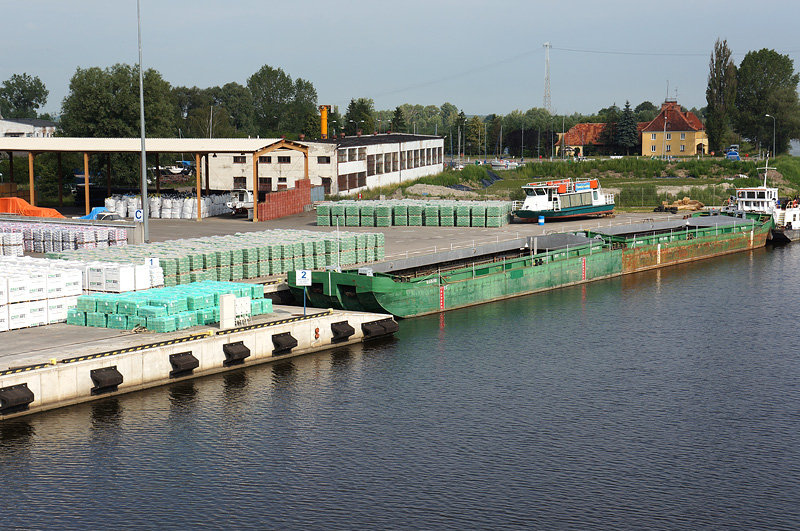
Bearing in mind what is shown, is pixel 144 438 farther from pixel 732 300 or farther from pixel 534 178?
pixel 534 178

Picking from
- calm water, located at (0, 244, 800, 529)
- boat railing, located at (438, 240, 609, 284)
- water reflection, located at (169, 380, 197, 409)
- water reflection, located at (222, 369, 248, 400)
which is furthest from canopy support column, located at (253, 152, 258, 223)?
water reflection, located at (169, 380, 197, 409)

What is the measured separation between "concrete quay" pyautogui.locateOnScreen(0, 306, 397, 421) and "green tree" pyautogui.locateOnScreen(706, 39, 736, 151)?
132 m

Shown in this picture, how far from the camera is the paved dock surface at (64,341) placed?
35781mm

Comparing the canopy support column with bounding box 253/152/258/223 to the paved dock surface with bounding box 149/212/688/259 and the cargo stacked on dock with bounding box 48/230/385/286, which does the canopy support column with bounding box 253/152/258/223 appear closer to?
the paved dock surface with bounding box 149/212/688/259

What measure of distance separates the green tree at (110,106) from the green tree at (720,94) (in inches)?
3731

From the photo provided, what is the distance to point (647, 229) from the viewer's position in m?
80.0

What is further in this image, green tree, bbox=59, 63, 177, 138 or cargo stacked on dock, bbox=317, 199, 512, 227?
green tree, bbox=59, 63, 177, 138

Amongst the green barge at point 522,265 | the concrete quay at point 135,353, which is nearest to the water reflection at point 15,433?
the concrete quay at point 135,353

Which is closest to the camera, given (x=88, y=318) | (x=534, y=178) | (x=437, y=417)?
(x=437, y=417)

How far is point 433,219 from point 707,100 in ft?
336

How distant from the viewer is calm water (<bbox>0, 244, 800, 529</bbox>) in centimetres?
2719

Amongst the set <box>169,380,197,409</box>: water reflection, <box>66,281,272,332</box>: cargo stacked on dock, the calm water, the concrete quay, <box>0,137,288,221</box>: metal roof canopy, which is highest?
<box>0,137,288,221</box>: metal roof canopy

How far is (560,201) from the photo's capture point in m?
85.7

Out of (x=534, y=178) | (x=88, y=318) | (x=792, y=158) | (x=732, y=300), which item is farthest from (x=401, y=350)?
(x=792, y=158)
